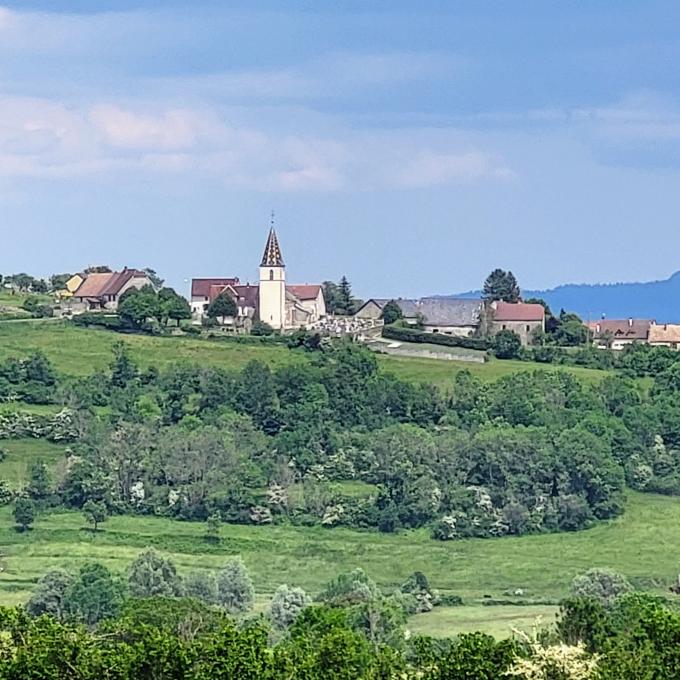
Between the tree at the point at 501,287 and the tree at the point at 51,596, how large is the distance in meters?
75.3

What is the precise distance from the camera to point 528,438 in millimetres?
103562

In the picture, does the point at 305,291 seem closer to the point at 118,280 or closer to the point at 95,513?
the point at 118,280

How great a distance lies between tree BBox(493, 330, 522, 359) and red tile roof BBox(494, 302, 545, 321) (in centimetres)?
758

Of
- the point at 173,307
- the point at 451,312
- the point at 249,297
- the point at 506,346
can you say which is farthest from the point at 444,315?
the point at 173,307

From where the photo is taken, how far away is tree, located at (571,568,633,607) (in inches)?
2933

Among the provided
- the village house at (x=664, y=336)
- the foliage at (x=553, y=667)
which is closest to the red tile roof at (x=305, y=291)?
the village house at (x=664, y=336)

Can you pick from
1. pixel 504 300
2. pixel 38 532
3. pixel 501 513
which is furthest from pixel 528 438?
pixel 504 300

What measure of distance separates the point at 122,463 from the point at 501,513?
21.8 meters

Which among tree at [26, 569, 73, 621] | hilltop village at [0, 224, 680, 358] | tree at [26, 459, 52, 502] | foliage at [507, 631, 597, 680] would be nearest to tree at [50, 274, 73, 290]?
hilltop village at [0, 224, 680, 358]

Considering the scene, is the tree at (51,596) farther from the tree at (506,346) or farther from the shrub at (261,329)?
the tree at (506,346)

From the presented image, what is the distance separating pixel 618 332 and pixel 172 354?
1564 inches

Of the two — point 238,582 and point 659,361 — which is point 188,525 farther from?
point 659,361

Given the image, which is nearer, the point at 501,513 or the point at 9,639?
the point at 9,639

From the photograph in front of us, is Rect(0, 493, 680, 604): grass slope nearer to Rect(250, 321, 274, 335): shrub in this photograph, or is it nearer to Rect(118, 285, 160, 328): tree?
Rect(118, 285, 160, 328): tree
